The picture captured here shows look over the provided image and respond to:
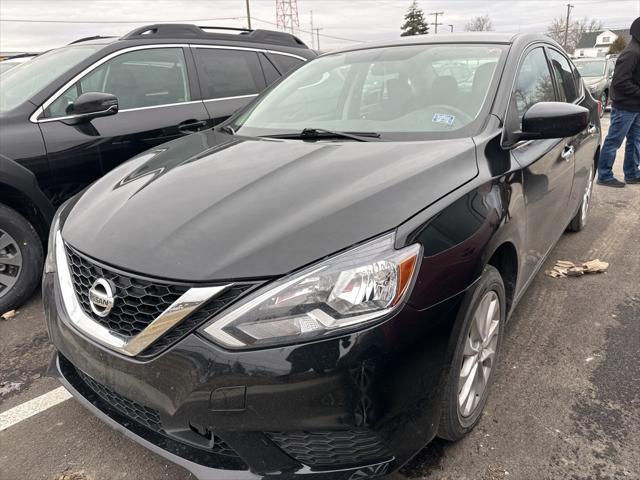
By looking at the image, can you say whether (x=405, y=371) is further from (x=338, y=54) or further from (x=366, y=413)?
(x=338, y=54)

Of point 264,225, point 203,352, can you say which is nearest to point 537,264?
point 264,225

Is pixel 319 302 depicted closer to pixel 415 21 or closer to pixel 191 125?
pixel 191 125

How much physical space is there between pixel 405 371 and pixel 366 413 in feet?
0.57

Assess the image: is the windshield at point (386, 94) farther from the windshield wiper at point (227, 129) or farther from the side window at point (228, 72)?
the side window at point (228, 72)

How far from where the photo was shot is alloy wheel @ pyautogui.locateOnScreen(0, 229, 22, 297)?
3.25m

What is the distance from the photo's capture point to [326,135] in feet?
7.99

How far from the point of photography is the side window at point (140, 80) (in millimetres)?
3586

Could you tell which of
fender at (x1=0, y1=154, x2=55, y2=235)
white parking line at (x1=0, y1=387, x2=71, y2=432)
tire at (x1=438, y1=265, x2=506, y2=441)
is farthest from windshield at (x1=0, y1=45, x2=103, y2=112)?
tire at (x1=438, y1=265, x2=506, y2=441)

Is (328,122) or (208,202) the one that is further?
(328,122)

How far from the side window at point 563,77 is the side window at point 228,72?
8.23 ft

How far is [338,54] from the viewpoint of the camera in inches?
130

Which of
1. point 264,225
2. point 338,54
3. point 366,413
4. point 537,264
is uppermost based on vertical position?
point 338,54

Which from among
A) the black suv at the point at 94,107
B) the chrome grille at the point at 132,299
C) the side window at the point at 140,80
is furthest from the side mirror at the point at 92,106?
the chrome grille at the point at 132,299

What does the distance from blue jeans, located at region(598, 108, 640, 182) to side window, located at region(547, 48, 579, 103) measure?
103 inches
